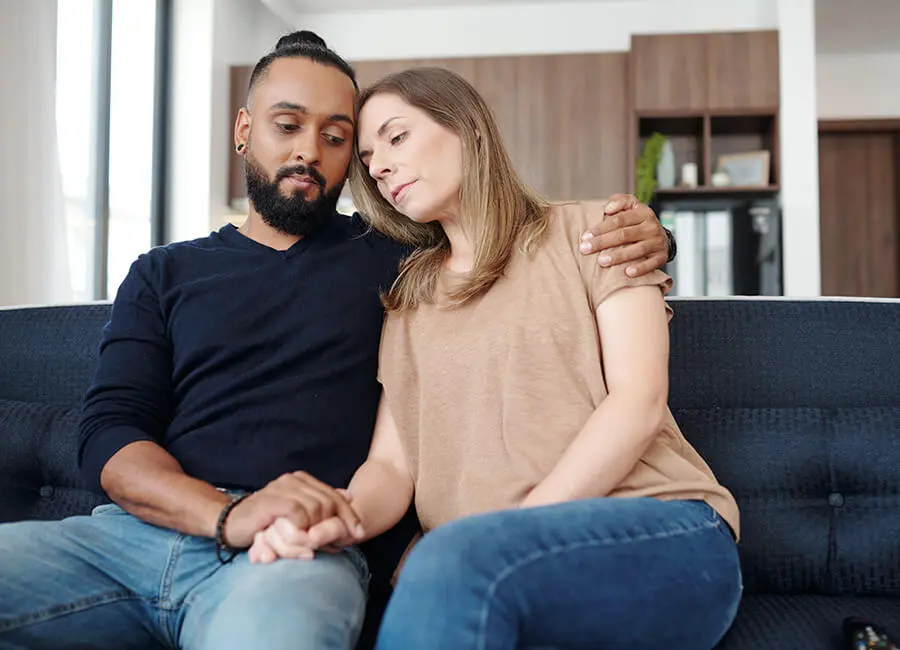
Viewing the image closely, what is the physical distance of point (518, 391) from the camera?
1243 mm

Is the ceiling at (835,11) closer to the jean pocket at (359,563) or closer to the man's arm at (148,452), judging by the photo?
the man's arm at (148,452)

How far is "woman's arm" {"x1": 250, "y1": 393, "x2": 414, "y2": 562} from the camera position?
1112 mm

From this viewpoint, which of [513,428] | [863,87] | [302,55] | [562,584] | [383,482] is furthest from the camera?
[863,87]

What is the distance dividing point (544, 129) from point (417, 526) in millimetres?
3822

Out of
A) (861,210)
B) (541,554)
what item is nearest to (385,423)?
(541,554)

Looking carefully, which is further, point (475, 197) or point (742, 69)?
point (742, 69)

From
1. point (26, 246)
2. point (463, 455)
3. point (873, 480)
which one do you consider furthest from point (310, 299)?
point (26, 246)

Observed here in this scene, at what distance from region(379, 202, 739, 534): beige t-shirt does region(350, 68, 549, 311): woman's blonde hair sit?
3 cm

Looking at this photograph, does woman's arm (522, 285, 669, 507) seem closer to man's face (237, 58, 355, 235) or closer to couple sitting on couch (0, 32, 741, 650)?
couple sitting on couch (0, 32, 741, 650)

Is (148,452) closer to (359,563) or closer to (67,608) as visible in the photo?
(67,608)

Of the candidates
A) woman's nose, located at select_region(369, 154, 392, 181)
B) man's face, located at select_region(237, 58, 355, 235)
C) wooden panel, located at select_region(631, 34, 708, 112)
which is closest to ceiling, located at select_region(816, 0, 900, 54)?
wooden panel, located at select_region(631, 34, 708, 112)

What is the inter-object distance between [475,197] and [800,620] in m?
0.79

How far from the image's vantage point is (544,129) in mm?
4953

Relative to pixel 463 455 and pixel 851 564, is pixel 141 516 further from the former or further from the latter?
pixel 851 564
